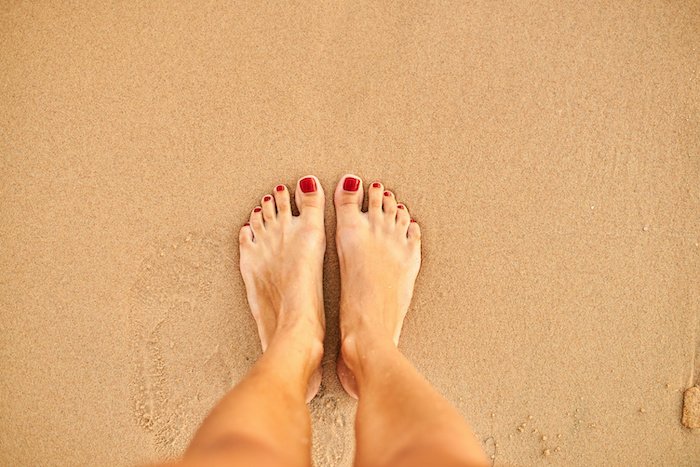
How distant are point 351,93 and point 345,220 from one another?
39cm

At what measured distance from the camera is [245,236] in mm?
1579

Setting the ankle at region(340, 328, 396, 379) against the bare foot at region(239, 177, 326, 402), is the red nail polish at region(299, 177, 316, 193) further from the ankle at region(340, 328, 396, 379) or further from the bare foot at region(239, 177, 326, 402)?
the ankle at region(340, 328, 396, 379)

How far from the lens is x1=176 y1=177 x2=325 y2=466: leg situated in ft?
3.28

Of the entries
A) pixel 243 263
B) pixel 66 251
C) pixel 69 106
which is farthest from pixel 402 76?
pixel 66 251

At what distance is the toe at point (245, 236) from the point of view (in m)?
1.58

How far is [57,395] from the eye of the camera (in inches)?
62.4

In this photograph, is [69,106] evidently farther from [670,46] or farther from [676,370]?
[676,370]

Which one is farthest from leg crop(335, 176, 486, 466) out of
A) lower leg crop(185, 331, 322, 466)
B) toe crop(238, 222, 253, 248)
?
toe crop(238, 222, 253, 248)

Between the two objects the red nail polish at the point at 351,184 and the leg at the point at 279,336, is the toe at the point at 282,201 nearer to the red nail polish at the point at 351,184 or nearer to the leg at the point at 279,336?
the leg at the point at 279,336

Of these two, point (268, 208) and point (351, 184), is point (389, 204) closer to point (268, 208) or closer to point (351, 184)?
point (351, 184)

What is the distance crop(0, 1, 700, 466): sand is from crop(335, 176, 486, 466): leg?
8 centimetres

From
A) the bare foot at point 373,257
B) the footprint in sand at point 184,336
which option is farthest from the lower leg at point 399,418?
the footprint in sand at point 184,336

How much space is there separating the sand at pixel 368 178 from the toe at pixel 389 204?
43 millimetres

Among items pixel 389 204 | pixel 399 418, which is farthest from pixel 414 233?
pixel 399 418
